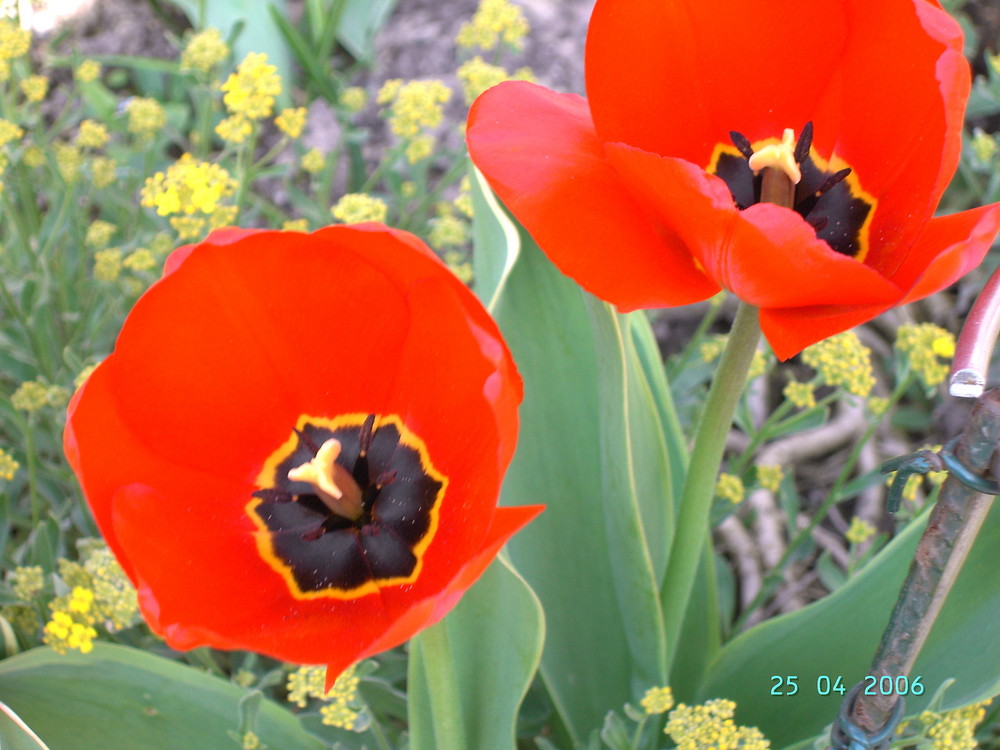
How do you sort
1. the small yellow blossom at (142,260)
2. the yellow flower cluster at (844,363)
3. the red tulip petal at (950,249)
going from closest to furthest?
the red tulip petal at (950,249)
the yellow flower cluster at (844,363)
the small yellow blossom at (142,260)

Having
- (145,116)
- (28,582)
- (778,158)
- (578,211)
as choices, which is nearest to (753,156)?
(778,158)

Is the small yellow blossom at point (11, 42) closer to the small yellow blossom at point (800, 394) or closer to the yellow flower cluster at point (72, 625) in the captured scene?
the yellow flower cluster at point (72, 625)

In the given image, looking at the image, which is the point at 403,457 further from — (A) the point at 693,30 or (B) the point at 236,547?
(A) the point at 693,30

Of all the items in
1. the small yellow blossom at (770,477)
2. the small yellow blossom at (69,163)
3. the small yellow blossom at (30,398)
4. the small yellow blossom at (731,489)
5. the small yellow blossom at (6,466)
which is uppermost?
the small yellow blossom at (69,163)

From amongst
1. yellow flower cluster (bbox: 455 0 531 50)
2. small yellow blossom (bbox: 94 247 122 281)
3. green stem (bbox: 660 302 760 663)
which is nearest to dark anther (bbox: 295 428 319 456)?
green stem (bbox: 660 302 760 663)

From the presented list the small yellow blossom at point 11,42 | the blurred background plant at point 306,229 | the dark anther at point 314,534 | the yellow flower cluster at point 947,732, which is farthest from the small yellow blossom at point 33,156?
the yellow flower cluster at point 947,732

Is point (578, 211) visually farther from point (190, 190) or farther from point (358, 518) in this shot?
point (190, 190)

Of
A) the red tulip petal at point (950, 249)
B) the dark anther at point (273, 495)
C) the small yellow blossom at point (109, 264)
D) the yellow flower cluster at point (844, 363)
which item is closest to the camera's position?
the red tulip petal at point (950, 249)
